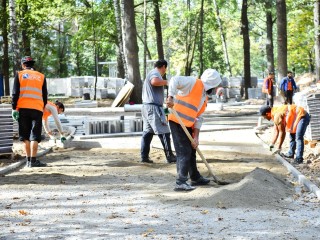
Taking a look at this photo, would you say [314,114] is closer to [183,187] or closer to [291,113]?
[291,113]

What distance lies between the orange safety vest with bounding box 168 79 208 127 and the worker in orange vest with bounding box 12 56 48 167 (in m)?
3.49

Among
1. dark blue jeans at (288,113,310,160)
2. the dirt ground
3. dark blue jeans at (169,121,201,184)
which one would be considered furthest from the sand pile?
dark blue jeans at (288,113,310,160)

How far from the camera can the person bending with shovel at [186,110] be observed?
348 inches

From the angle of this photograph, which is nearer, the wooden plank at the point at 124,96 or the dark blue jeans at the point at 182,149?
the dark blue jeans at the point at 182,149

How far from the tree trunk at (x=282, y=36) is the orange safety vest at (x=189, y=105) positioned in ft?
60.0

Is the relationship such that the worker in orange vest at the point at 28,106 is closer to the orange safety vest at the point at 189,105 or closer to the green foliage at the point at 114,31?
the orange safety vest at the point at 189,105

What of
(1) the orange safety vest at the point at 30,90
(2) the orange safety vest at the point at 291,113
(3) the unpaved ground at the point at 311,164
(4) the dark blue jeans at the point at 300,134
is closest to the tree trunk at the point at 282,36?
(3) the unpaved ground at the point at 311,164

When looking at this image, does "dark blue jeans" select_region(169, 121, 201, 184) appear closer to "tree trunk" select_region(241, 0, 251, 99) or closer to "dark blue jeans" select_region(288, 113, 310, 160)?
"dark blue jeans" select_region(288, 113, 310, 160)

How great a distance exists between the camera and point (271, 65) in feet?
133

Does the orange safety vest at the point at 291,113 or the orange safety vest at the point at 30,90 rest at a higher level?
the orange safety vest at the point at 30,90

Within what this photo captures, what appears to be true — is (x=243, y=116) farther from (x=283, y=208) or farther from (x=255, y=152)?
(x=283, y=208)

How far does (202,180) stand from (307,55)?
53.2 meters

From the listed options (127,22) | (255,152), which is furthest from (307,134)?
(127,22)

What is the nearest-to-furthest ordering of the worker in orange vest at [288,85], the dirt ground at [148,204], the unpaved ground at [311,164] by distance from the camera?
1. the dirt ground at [148,204]
2. the unpaved ground at [311,164]
3. the worker in orange vest at [288,85]
